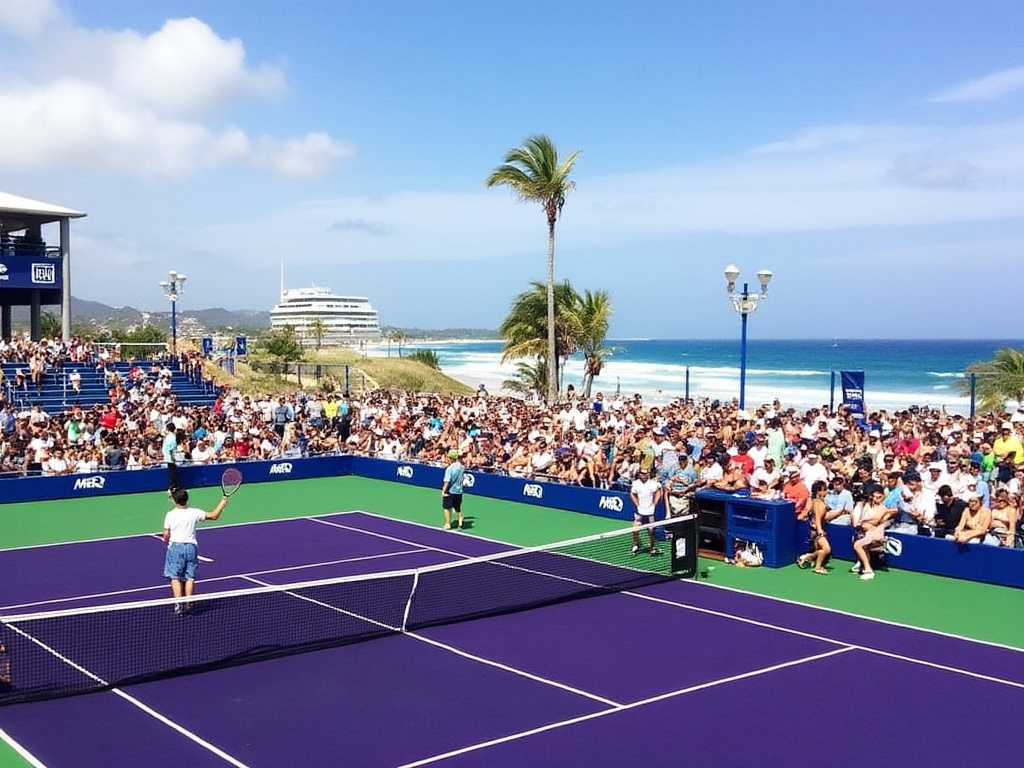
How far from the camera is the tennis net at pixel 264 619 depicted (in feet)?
37.6

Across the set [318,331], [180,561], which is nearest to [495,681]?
[180,561]

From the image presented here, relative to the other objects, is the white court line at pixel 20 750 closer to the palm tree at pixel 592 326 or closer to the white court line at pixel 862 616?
the white court line at pixel 862 616

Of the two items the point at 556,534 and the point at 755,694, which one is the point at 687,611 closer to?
the point at 755,694

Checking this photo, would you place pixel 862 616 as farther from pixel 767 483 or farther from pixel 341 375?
pixel 341 375

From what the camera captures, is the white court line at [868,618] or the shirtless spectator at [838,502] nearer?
the white court line at [868,618]

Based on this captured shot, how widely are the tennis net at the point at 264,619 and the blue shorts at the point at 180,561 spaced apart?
1.82 ft

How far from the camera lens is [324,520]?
22609 mm

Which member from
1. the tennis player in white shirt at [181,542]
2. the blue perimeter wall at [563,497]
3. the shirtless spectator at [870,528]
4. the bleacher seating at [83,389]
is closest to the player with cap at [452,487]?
the blue perimeter wall at [563,497]

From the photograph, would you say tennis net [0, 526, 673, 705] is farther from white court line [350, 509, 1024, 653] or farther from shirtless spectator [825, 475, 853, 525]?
shirtless spectator [825, 475, 853, 525]

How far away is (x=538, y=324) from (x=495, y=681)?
1189 inches

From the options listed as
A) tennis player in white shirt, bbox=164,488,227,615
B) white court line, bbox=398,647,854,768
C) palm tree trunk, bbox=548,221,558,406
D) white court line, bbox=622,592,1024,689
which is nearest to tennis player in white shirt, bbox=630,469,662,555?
white court line, bbox=622,592,1024,689

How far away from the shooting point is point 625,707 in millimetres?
10438

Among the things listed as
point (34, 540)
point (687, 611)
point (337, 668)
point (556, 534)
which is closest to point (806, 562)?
point (687, 611)

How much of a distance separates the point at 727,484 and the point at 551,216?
18815 millimetres
